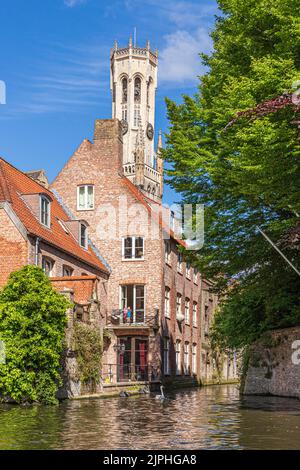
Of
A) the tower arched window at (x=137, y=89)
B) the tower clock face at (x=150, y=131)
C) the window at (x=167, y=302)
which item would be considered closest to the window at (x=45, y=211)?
the window at (x=167, y=302)

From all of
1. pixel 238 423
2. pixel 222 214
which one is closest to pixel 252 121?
pixel 222 214

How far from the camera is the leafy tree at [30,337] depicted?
2220cm

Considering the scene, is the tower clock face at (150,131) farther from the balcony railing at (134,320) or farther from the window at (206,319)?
the balcony railing at (134,320)

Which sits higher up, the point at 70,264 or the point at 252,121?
the point at 252,121

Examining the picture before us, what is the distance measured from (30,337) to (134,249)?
18280 millimetres

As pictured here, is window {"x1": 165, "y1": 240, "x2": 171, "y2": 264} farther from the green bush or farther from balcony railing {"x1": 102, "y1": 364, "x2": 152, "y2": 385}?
the green bush

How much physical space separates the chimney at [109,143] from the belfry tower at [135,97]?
355 feet

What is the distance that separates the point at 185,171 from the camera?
87.5 ft

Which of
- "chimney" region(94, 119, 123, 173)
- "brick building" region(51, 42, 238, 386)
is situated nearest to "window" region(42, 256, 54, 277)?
"brick building" region(51, 42, 238, 386)

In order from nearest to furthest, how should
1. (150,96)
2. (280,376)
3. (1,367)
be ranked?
(1,367) < (280,376) < (150,96)

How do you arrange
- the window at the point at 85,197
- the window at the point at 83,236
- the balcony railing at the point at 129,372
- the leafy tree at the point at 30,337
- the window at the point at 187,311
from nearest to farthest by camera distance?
the leafy tree at the point at 30,337, the window at the point at 83,236, the balcony railing at the point at 129,372, the window at the point at 85,197, the window at the point at 187,311

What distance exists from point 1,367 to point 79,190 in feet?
70.8

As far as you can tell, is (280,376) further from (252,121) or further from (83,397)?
(252,121)

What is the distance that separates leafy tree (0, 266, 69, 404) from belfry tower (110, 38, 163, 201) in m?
128
